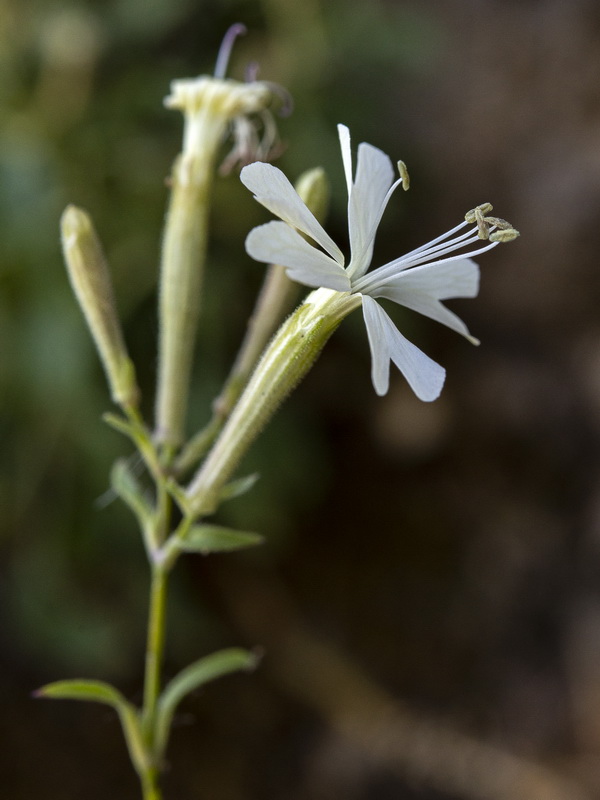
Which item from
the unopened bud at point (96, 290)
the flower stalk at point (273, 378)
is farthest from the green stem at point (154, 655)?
the unopened bud at point (96, 290)

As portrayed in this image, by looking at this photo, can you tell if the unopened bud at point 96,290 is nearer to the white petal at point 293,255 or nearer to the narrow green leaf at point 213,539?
the narrow green leaf at point 213,539

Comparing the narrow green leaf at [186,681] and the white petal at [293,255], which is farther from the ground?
the white petal at [293,255]

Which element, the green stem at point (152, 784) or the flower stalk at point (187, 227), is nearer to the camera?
the green stem at point (152, 784)

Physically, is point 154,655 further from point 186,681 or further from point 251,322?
point 251,322

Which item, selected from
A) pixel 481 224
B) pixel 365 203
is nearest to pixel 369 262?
pixel 365 203

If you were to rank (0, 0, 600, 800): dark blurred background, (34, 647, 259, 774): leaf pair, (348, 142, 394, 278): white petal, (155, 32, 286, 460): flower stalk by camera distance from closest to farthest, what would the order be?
1. (348, 142, 394, 278): white petal
2. (34, 647, 259, 774): leaf pair
3. (155, 32, 286, 460): flower stalk
4. (0, 0, 600, 800): dark blurred background

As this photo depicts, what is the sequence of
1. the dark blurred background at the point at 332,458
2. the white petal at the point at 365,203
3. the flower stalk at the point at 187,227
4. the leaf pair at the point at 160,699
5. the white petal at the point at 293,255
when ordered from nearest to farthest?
the white petal at the point at 293,255, the white petal at the point at 365,203, the leaf pair at the point at 160,699, the flower stalk at the point at 187,227, the dark blurred background at the point at 332,458

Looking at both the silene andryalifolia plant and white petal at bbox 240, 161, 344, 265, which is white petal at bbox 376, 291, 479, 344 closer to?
the silene andryalifolia plant

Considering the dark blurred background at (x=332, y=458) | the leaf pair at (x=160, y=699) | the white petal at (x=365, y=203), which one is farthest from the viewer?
the dark blurred background at (x=332, y=458)

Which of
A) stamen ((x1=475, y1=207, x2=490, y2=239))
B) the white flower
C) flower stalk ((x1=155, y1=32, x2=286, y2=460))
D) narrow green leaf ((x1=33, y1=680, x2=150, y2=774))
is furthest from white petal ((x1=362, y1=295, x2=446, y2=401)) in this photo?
narrow green leaf ((x1=33, y1=680, x2=150, y2=774))
